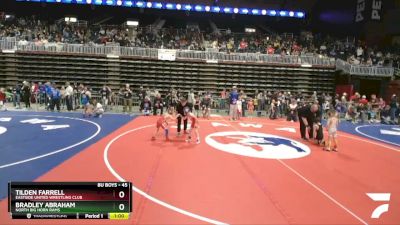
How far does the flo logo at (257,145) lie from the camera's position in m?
11.1

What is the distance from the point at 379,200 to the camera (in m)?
7.32

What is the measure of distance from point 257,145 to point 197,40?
21397 millimetres

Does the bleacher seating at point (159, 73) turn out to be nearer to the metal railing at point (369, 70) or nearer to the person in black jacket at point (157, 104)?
the metal railing at point (369, 70)

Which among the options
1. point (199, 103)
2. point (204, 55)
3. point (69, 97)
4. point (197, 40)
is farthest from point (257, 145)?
point (197, 40)

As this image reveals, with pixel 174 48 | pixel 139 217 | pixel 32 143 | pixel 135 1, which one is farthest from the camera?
pixel 135 1

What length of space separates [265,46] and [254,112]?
31.2ft

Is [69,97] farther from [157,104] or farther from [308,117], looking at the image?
[308,117]

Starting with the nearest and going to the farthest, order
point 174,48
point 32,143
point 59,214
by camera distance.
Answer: point 59,214, point 32,143, point 174,48

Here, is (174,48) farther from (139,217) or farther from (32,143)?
(139,217)

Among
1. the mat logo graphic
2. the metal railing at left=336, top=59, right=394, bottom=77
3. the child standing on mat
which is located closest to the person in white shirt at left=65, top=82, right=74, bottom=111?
the child standing on mat

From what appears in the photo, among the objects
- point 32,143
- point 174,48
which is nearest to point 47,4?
point 174,48

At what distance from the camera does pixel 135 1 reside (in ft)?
114

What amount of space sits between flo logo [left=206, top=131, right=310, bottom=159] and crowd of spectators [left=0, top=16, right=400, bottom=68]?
1675cm
